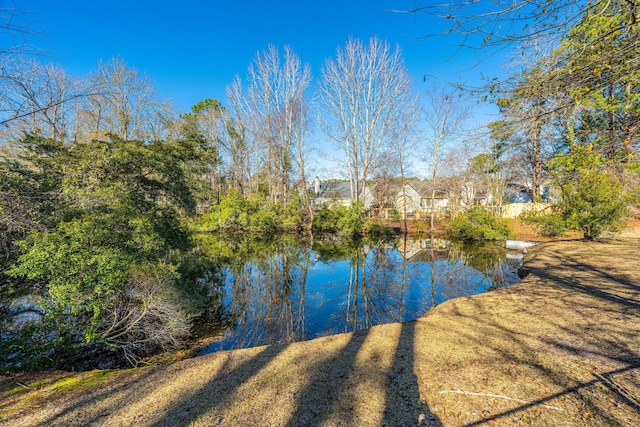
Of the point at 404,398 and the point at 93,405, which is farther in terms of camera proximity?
the point at 93,405

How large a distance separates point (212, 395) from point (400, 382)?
85.9 inches

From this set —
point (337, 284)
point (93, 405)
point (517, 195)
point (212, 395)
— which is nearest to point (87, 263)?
point (93, 405)

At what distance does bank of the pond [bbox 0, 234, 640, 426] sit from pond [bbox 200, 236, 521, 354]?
6.72 feet

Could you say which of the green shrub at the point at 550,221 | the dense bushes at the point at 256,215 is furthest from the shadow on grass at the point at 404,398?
the dense bushes at the point at 256,215

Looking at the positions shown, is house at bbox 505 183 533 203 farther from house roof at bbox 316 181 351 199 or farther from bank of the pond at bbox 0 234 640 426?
bank of the pond at bbox 0 234 640 426

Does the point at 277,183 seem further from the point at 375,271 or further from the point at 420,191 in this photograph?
the point at 420,191

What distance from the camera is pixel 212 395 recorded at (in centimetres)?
299

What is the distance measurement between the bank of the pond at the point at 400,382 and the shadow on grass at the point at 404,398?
12 mm

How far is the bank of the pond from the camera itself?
2508 millimetres

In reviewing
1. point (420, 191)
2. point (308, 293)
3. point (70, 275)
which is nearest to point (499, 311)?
point (308, 293)

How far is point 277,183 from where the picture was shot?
30.0m

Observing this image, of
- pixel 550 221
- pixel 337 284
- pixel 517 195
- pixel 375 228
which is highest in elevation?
pixel 517 195

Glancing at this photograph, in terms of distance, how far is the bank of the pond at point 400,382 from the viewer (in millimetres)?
2508

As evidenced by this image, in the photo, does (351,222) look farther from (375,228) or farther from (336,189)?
(336,189)
